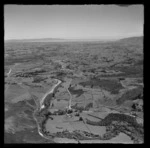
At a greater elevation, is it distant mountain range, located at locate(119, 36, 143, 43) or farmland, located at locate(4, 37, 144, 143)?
distant mountain range, located at locate(119, 36, 143, 43)

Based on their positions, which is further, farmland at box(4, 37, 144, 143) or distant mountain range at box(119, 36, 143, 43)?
distant mountain range at box(119, 36, 143, 43)

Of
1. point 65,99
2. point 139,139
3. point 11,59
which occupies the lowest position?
point 139,139

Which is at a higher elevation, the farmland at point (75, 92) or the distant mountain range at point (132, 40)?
the distant mountain range at point (132, 40)

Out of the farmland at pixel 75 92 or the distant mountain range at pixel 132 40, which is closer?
the farmland at pixel 75 92

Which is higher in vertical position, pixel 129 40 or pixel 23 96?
pixel 129 40

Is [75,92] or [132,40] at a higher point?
[132,40]
